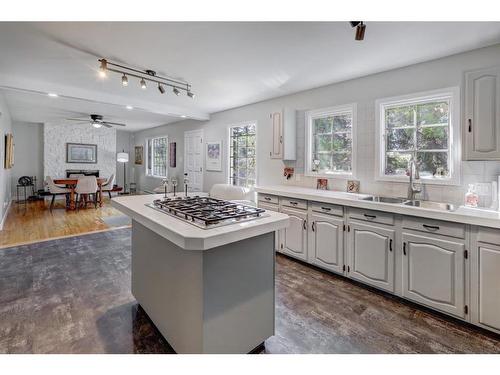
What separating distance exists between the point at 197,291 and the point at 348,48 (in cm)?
254

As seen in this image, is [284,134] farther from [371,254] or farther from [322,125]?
[371,254]

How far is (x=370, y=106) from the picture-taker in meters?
3.21

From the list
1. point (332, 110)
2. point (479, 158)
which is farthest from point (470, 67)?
point (332, 110)

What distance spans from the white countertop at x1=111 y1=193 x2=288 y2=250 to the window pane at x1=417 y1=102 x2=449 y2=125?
2259 millimetres

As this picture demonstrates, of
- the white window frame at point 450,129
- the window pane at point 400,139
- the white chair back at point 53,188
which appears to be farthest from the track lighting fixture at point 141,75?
the white chair back at point 53,188

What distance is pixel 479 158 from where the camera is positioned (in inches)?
84.5

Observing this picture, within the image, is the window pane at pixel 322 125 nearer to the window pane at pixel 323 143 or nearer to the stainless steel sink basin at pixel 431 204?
the window pane at pixel 323 143

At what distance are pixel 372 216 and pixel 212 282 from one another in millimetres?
1832

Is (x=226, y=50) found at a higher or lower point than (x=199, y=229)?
higher

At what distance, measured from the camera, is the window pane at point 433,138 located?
2724 mm

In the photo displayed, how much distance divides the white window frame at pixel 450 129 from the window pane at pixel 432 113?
0.21 feet

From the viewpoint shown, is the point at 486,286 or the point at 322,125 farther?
the point at 322,125

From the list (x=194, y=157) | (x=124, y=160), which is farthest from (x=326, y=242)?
(x=124, y=160)

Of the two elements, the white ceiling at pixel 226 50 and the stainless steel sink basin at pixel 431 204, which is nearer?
the white ceiling at pixel 226 50
